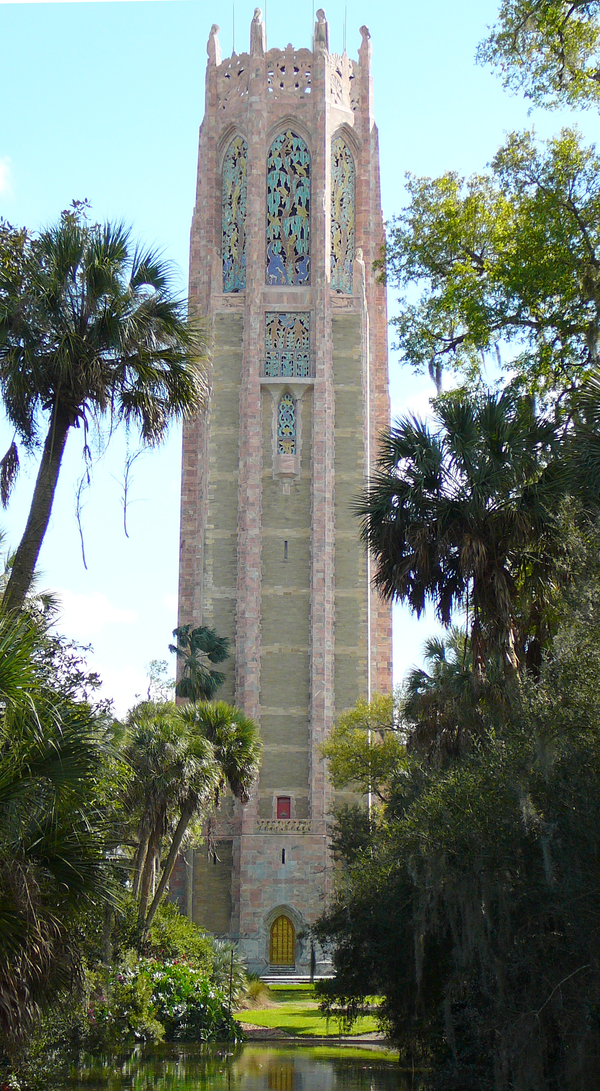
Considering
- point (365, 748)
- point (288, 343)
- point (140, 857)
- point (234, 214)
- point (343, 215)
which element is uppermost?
point (234, 214)

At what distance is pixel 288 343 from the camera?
172 feet

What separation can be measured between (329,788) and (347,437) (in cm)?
1473

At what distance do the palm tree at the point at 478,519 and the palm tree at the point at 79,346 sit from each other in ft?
15.8

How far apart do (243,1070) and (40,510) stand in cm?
988

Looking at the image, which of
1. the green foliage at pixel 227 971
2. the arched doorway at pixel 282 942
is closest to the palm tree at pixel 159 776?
the green foliage at pixel 227 971

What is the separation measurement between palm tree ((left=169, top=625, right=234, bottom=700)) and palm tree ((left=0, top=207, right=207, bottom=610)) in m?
29.9

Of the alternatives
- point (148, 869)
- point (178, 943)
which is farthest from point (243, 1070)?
point (148, 869)

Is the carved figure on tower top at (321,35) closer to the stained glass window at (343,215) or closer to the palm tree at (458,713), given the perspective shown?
the stained glass window at (343,215)

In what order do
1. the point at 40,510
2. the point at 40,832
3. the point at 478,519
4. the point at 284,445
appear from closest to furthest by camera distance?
the point at 40,832
the point at 40,510
the point at 478,519
the point at 284,445

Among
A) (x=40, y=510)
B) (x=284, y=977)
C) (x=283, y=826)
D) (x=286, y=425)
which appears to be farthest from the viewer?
(x=286, y=425)

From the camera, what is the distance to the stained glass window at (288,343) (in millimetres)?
51906

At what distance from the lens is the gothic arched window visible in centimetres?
5094

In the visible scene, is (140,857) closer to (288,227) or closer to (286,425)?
(286,425)

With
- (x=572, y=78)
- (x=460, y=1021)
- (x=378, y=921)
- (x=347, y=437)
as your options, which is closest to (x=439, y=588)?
(x=378, y=921)
